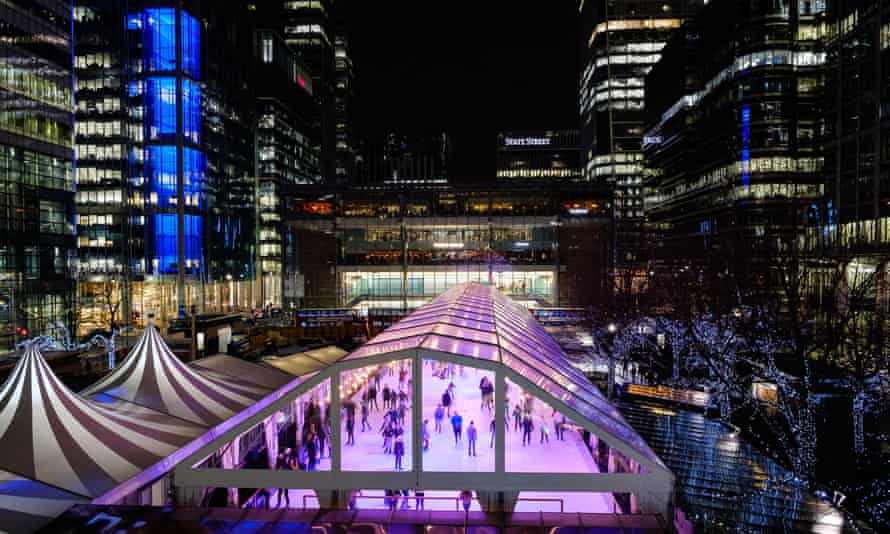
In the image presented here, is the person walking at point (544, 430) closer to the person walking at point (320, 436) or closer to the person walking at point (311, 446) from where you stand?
the person walking at point (320, 436)

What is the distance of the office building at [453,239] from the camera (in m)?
62.9

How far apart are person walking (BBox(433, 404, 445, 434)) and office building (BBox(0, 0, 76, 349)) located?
33997 mm

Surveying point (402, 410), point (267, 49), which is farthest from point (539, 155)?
point (402, 410)

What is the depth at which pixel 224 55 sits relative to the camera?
69.2 metres

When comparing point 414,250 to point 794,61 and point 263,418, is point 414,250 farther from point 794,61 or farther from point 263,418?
point 263,418

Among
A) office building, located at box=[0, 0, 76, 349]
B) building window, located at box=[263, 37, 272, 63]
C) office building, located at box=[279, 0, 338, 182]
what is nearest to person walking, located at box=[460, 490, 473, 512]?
office building, located at box=[0, 0, 76, 349]

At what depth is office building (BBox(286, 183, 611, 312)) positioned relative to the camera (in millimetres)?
62875

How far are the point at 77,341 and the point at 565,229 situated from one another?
48.2 m

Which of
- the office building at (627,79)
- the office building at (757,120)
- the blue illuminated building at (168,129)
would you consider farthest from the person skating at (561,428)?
the office building at (627,79)

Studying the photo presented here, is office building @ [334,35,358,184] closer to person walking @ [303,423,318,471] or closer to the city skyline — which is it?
the city skyline

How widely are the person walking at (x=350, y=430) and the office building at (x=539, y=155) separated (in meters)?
156

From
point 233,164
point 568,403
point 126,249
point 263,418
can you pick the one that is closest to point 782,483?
point 568,403

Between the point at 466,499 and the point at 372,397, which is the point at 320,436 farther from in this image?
the point at 466,499

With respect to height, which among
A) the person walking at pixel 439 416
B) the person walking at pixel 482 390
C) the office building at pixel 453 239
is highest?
the office building at pixel 453 239
